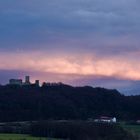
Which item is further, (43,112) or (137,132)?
(43,112)

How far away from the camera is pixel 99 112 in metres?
94.6

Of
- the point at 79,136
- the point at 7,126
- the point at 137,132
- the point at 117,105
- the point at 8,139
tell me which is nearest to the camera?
the point at 8,139

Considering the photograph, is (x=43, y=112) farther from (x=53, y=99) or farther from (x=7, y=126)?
(x=7, y=126)

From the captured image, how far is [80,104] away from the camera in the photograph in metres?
91.9

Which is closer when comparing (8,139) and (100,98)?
(8,139)

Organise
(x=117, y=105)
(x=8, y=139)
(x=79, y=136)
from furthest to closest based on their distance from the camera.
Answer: (x=117, y=105), (x=79, y=136), (x=8, y=139)

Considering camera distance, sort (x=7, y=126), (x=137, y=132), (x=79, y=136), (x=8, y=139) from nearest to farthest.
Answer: (x=8, y=139) → (x=79, y=136) → (x=137, y=132) → (x=7, y=126)

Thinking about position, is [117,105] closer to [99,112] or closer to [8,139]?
[99,112]

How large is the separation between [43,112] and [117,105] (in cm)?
992

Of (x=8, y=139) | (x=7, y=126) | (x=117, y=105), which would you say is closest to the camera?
(x=8, y=139)

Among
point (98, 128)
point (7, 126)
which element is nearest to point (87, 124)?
point (98, 128)

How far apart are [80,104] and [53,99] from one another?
3.71 meters

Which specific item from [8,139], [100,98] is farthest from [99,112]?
[8,139]

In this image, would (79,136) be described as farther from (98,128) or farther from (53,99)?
(53,99)
